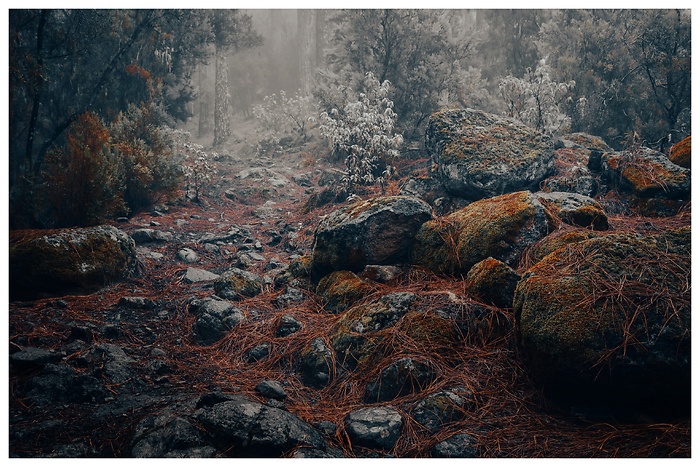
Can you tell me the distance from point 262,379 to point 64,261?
8.25ft

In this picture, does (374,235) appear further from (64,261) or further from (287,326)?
(64,261)

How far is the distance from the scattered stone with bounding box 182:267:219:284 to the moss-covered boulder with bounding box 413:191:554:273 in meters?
2.50

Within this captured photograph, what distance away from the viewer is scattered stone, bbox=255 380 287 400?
116 inches

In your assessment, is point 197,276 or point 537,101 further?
point 537,101

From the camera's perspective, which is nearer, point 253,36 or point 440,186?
point 440,186

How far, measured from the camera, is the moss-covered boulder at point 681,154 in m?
5.31

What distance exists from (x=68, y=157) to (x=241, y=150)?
1227 cm

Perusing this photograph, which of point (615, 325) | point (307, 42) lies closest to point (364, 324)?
point (615, 325)

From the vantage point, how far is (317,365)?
3.24 metres

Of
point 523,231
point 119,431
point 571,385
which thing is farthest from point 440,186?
point 119,431

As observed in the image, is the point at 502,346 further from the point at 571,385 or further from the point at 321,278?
the point at 321,278

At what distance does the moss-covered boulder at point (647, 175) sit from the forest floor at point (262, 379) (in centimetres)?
61

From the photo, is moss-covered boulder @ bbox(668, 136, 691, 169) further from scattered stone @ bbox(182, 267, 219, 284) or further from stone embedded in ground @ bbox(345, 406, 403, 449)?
scattered stone @ bbox(182, 267, 219, 284)

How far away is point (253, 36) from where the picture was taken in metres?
16.6
